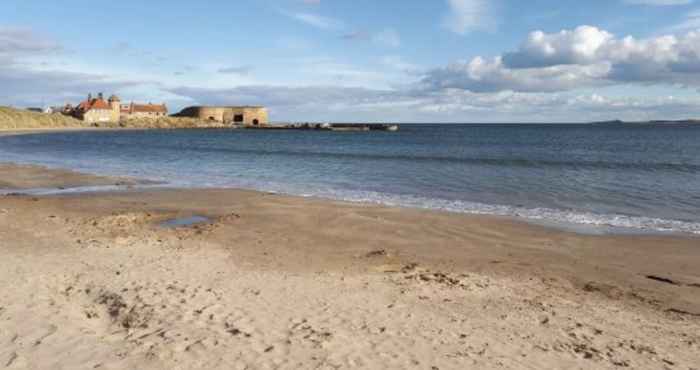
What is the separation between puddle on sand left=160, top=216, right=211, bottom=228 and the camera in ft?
48.1

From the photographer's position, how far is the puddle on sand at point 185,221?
1467cm

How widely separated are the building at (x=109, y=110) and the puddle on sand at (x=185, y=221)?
13647 centimetres

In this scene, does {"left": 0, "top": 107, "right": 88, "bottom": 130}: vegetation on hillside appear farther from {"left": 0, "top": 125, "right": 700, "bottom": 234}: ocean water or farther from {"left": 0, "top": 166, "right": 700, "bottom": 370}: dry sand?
{"left": 0, "top": 166, "right": 700, "bottom": 370}: dry sand

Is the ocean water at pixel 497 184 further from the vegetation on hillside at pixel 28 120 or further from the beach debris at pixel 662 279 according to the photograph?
the vegetation on hillside at pixel 28 120

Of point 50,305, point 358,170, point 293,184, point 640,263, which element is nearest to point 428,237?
point 640,263

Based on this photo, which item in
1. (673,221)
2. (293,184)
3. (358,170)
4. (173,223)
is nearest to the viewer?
(173,223)

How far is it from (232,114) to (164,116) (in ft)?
75.1

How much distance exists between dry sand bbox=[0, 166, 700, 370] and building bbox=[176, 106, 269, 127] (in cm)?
16629

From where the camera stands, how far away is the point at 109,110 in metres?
144

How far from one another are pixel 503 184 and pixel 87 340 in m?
22.3

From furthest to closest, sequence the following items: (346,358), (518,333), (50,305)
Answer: (50,305) < (518,333) < (346,358)

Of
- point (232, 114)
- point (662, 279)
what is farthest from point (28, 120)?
point (662, 279)

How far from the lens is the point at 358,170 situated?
34.0 meters

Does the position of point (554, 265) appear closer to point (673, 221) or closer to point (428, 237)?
point (428, 237)
